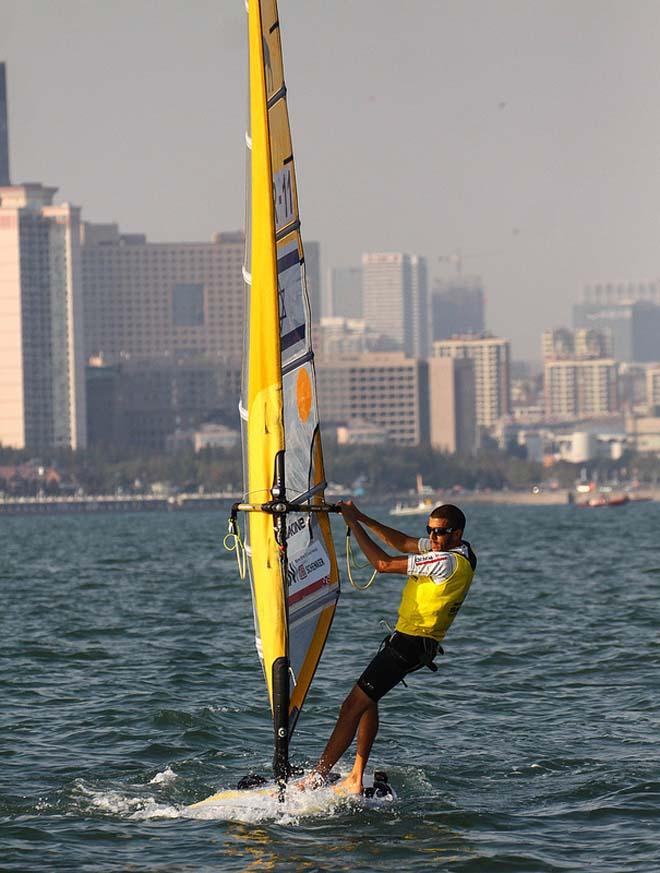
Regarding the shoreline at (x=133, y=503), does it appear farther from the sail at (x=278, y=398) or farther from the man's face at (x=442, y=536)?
the man's face at (x=442, y=536)

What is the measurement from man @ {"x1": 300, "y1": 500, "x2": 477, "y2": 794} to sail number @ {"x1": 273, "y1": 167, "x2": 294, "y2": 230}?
1.91 m

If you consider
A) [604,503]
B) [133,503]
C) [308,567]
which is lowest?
[604,503]

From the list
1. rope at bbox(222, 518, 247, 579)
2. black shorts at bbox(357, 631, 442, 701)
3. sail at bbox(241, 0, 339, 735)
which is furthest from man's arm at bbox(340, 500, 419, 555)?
rope at bbox(222, 518, 247, 579)

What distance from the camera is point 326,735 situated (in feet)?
51.2

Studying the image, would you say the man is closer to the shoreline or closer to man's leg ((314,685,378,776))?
man's leg ((314,685,378,776))

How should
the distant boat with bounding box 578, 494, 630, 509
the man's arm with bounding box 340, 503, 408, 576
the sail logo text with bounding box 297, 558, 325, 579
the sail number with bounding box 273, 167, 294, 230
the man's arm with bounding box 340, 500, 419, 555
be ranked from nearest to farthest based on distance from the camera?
1. the man's arm with bounding box 340, 503, 408, 576
2. the man's arm with bounding box 340, 500, 419, 555
3. the sail number with bounding box 273, 167, 294, 230
4. the sail logo text with bounding box 297, 558, 325, 579
5. the distant boat with bounding box 578, 494, 630, 509

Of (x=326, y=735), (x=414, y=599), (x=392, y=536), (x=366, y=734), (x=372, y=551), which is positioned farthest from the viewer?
(x=326, y=735)

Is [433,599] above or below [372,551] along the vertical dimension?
below

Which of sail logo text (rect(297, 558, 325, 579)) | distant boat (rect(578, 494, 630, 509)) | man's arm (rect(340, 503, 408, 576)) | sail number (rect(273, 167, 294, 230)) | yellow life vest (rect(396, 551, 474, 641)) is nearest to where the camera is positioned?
man's arm (rect(340, 503, 408, 576))

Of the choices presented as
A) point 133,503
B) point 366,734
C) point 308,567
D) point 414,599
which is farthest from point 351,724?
point 133,503

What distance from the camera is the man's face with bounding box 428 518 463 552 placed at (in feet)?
38.8

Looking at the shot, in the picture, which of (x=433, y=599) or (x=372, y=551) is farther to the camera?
(x=433, y=599)

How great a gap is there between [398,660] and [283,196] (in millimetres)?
→ 3114

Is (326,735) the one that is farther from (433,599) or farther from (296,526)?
(433,599)
